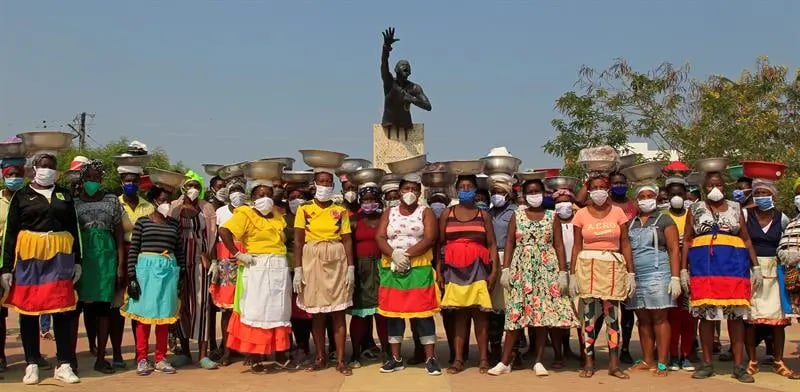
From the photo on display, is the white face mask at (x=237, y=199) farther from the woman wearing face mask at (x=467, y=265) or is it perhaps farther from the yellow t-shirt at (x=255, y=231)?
the woman wearing face mask at (x=467, y=265)

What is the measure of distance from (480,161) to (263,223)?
6.83 ft

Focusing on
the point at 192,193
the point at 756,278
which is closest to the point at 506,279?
the point at 756,278

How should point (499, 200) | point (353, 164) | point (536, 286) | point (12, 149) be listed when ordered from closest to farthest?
point (536, 286)
point (12, 149)
point (499, 200)
point (353, 164)

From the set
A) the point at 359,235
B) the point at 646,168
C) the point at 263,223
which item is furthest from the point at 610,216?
the point at 263,223

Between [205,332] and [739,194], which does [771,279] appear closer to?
[739,194]

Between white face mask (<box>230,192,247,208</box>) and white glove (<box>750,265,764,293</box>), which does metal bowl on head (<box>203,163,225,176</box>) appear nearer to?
white face mask (<box>230,192,247,208</box>)

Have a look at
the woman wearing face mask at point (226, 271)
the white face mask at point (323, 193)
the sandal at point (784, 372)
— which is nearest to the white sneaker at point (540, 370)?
the sandal at point (784, 372)

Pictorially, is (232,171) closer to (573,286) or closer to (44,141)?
(44,141)

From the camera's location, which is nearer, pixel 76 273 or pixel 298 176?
pixel 76 273

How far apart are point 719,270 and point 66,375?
18.6 feet

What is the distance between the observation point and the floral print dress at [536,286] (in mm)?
6426

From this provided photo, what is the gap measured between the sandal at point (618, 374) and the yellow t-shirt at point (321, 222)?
267cm

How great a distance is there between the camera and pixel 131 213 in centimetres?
700

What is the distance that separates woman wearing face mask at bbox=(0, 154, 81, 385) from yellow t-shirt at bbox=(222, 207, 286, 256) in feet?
4.55
